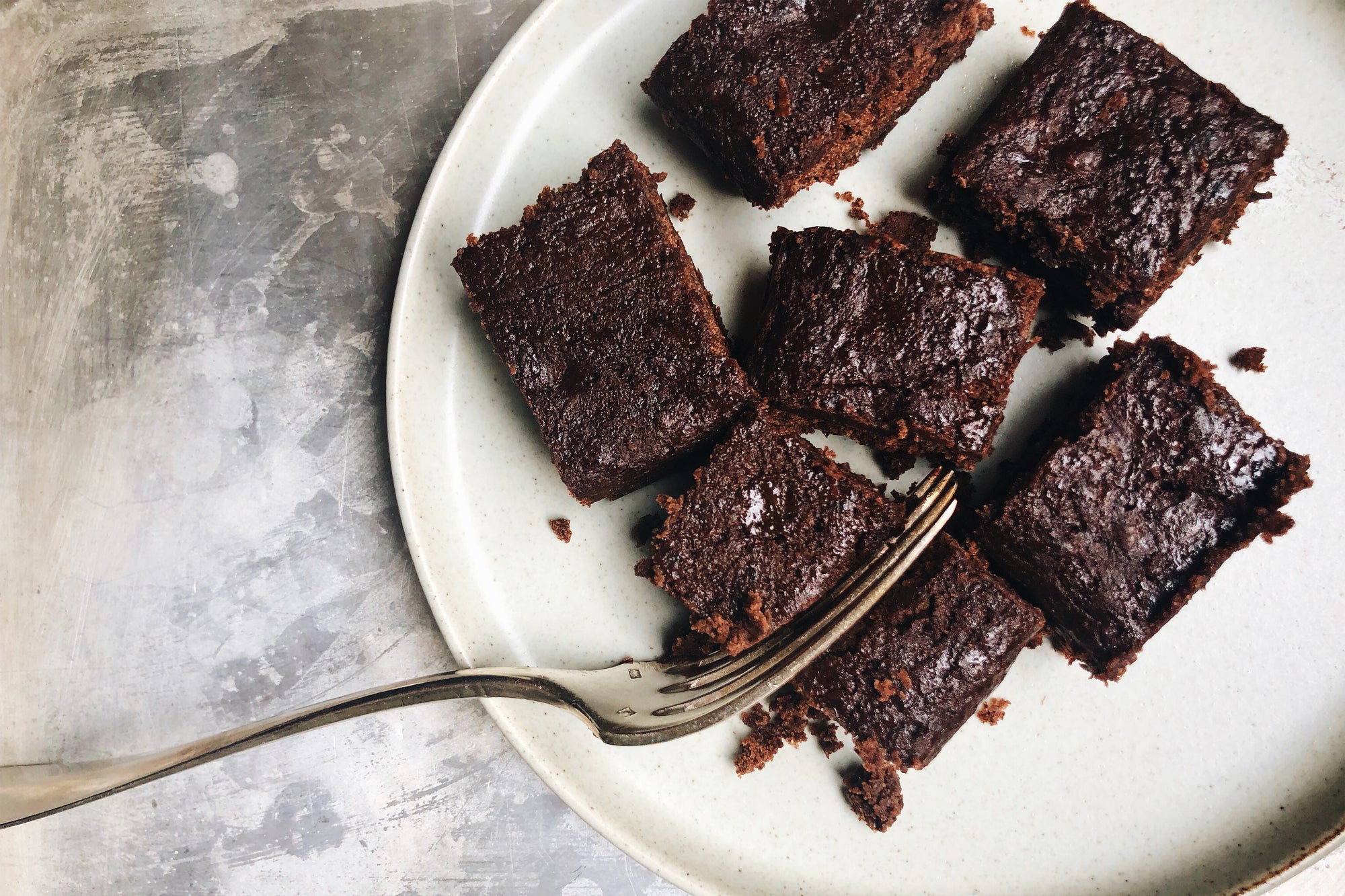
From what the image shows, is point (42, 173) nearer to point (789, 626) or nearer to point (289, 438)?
point (289, 438)

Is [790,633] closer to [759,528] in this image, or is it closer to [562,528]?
[759,528]

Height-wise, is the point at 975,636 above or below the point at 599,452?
above

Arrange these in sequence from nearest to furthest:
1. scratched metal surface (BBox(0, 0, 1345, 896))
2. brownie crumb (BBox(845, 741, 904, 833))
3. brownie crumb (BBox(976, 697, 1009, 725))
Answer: brownie crumb (BBox(845, 741, 904, 833)) < brownie crumb (BBox(976, 697, 1009, 725)) < scratched metal surface (BBox(0, 0, 1345, 896))

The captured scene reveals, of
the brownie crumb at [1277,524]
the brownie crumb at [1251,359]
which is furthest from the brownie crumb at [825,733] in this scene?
the brownie crumb at [1251,359]

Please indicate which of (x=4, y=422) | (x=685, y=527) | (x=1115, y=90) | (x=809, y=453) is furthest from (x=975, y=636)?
(x=4, y=422)

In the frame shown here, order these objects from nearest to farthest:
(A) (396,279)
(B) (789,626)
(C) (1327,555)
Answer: (B) (789,626) → (C) (1327,555) → (A) (396,279)

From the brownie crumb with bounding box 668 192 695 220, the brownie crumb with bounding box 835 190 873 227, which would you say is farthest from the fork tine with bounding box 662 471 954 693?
the brownie crumb with bounding box 668 192 695 220

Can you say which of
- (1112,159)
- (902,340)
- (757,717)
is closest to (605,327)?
(902,340)

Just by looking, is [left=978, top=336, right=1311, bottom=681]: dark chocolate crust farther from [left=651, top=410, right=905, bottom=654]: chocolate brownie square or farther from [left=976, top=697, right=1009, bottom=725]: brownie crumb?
[left=651, top=410, right=905, bottom=654]: chocolate brownie square
